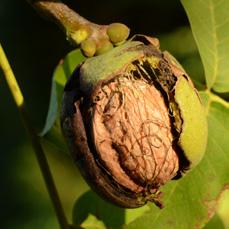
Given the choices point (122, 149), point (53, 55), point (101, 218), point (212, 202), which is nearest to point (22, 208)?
point (53, 55)

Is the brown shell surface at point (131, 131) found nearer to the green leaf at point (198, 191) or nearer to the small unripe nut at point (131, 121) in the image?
the small unripe nut at point (131, 121)

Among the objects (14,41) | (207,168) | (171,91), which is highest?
(171,91)

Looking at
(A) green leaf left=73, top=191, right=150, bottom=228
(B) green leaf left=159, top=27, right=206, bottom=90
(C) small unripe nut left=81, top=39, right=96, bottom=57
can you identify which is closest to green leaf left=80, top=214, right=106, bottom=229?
(A) green leaf left=73, top=191, right=150, bottom=228

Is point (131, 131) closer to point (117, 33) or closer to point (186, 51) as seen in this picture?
point (117, 33)

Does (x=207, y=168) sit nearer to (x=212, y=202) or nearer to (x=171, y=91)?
(x=212, y=202)

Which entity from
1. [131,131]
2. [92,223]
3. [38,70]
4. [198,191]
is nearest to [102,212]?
[92,223]
